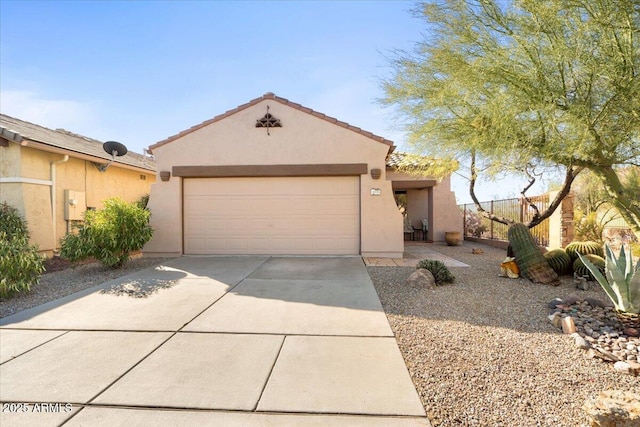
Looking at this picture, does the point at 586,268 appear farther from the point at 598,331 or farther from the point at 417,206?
the point at 417,206

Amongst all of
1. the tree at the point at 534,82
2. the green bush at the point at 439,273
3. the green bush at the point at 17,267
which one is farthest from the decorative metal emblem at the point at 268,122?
the green bush at the point at 17,267

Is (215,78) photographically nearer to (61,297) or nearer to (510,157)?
(61,297)

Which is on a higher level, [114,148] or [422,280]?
[114,148]

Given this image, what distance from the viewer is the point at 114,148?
11.8 meters

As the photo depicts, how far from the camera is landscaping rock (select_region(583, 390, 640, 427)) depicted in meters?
2.15

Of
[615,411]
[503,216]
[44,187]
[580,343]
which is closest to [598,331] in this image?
[580,343]

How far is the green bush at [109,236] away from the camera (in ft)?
25.2

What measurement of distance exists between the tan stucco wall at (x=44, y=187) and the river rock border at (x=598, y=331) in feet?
41.1

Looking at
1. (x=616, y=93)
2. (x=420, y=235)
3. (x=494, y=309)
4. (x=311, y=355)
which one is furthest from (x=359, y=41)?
(x=420, y=235)

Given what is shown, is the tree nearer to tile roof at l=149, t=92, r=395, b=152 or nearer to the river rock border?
the river rock border

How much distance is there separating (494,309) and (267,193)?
7414mm

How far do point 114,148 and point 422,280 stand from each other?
1201 centimetres

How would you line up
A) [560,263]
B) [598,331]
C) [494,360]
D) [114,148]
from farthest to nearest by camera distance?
1. [114,148]
2. [560,263]
3. [598,331]
4. [494,360]

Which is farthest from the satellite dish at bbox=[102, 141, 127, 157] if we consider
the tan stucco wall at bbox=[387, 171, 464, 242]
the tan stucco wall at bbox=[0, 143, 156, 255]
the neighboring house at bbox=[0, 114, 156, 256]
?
the tan stucco wall at bbox=[387, 171, 464, 242]
